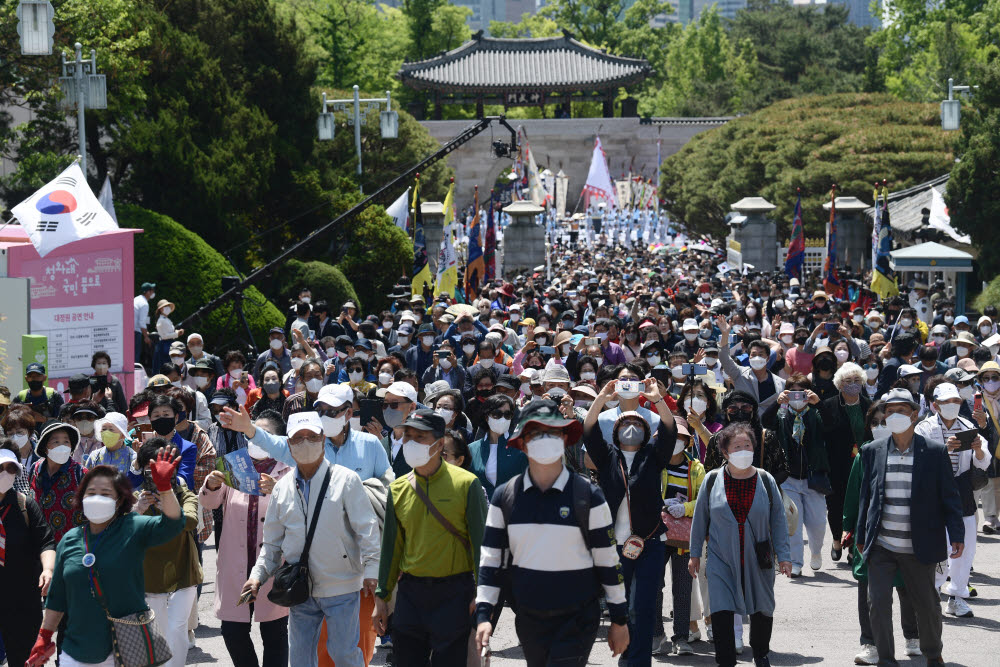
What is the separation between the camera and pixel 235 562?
7203 millimetres

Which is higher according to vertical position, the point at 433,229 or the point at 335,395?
the point at 433,229

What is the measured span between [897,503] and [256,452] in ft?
11.4

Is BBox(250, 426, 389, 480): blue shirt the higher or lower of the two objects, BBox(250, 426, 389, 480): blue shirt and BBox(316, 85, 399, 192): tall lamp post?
the lower

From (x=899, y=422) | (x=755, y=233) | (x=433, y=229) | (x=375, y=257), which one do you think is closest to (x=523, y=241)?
(x=433, y=229)

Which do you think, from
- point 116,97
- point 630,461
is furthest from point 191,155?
point 630,461

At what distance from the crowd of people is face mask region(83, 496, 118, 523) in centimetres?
1

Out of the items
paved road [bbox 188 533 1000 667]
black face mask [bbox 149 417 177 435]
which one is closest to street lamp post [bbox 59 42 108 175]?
paved road [bbox 188 533 1000 667]

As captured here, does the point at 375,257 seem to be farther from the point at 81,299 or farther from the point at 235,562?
the point at 235,562

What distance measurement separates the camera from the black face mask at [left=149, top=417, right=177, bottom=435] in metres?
7.83

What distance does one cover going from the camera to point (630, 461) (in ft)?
25.5

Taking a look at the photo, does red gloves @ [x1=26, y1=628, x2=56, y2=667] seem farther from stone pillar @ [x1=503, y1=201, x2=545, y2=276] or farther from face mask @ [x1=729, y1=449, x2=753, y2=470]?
stone pillar @ [x1=503, y1=201, x2=545, y2=276]

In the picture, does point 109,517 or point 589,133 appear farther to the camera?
point 589,133

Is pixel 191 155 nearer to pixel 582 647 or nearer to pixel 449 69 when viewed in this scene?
pixel 582 647

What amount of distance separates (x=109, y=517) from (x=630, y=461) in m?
2.96
